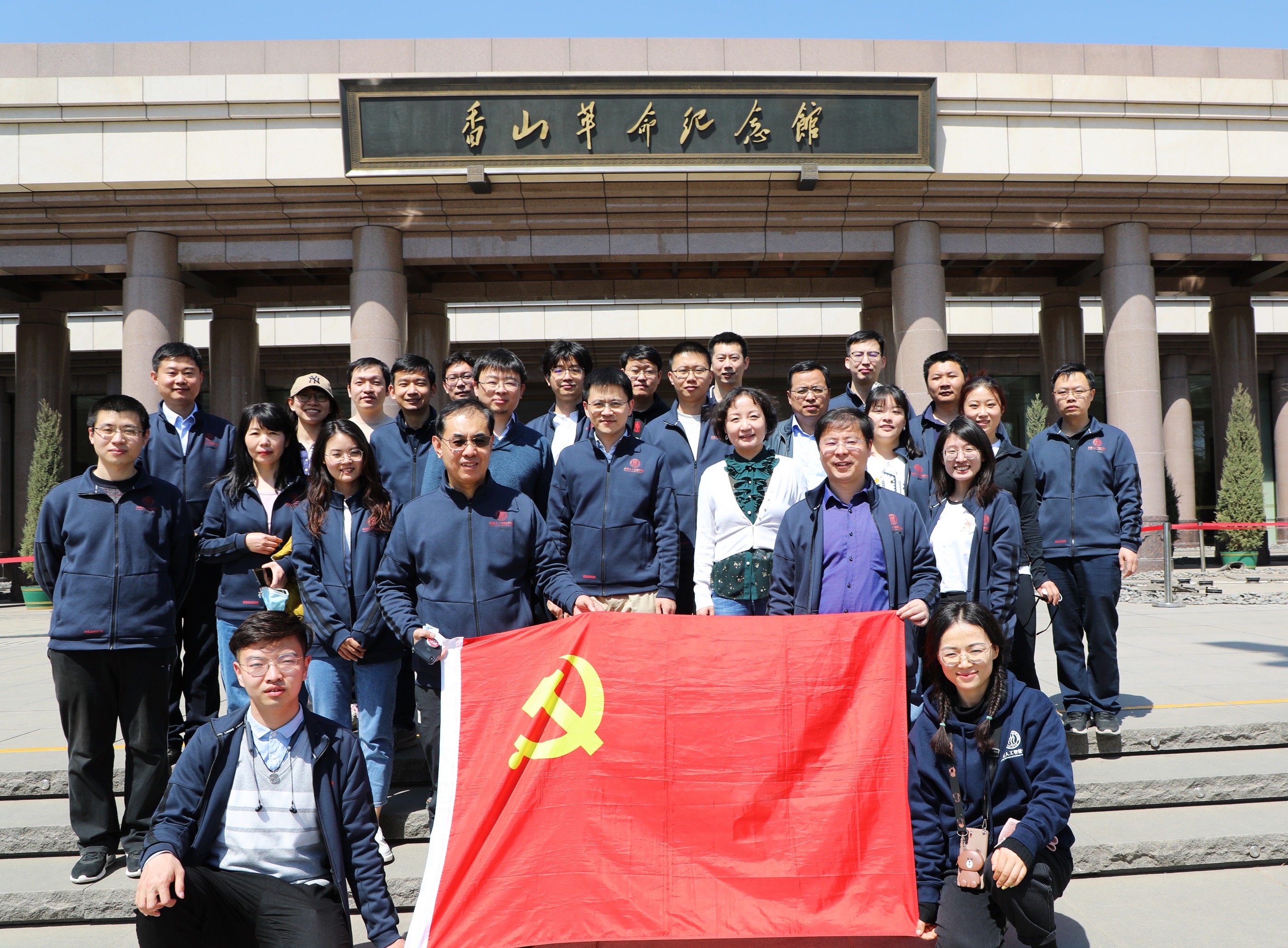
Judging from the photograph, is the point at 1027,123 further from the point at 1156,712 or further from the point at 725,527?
the point at 725,527

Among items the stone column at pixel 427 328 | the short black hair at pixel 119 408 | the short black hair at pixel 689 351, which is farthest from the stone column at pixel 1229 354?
the short black hair at pixel 119 408

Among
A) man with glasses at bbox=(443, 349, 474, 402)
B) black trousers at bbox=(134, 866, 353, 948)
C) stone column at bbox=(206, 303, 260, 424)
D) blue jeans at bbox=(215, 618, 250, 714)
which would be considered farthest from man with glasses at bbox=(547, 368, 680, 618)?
stone column at bbox=(206, 303, 260, 424)

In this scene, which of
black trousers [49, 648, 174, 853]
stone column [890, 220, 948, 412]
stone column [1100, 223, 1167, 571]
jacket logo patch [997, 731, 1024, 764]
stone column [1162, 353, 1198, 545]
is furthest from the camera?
stone column [1162, 353, 1198, 545]

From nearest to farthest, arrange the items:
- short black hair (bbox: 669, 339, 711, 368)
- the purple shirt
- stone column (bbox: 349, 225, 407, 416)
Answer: the purple shirt
short black hair (bbox: 669, 339, 711, 368)
stone column (bbox: 349, 225, 407, 416)

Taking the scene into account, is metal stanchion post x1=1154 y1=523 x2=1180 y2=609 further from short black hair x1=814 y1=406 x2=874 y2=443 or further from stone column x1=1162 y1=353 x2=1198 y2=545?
short black hair x1=814 y1=406 x2=874 y2=443

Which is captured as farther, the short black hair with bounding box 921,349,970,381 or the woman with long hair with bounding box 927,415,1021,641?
the short black hair with bounding box 921,349,970,381

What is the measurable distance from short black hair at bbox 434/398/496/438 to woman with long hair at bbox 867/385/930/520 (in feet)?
6.59

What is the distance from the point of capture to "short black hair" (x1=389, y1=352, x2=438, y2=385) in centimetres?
520

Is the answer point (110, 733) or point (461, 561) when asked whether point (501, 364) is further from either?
point (110, 733)

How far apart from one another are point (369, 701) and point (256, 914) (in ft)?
4.06

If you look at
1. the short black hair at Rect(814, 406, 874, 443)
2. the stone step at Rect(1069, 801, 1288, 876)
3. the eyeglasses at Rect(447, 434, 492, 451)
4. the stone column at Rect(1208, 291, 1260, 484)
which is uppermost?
the stone column at Rect(1208, 291, 1260, 484)

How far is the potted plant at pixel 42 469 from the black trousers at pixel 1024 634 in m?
16.5

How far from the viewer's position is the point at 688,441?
523 cm

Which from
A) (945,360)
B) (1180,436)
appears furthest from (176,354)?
(1180,436)
